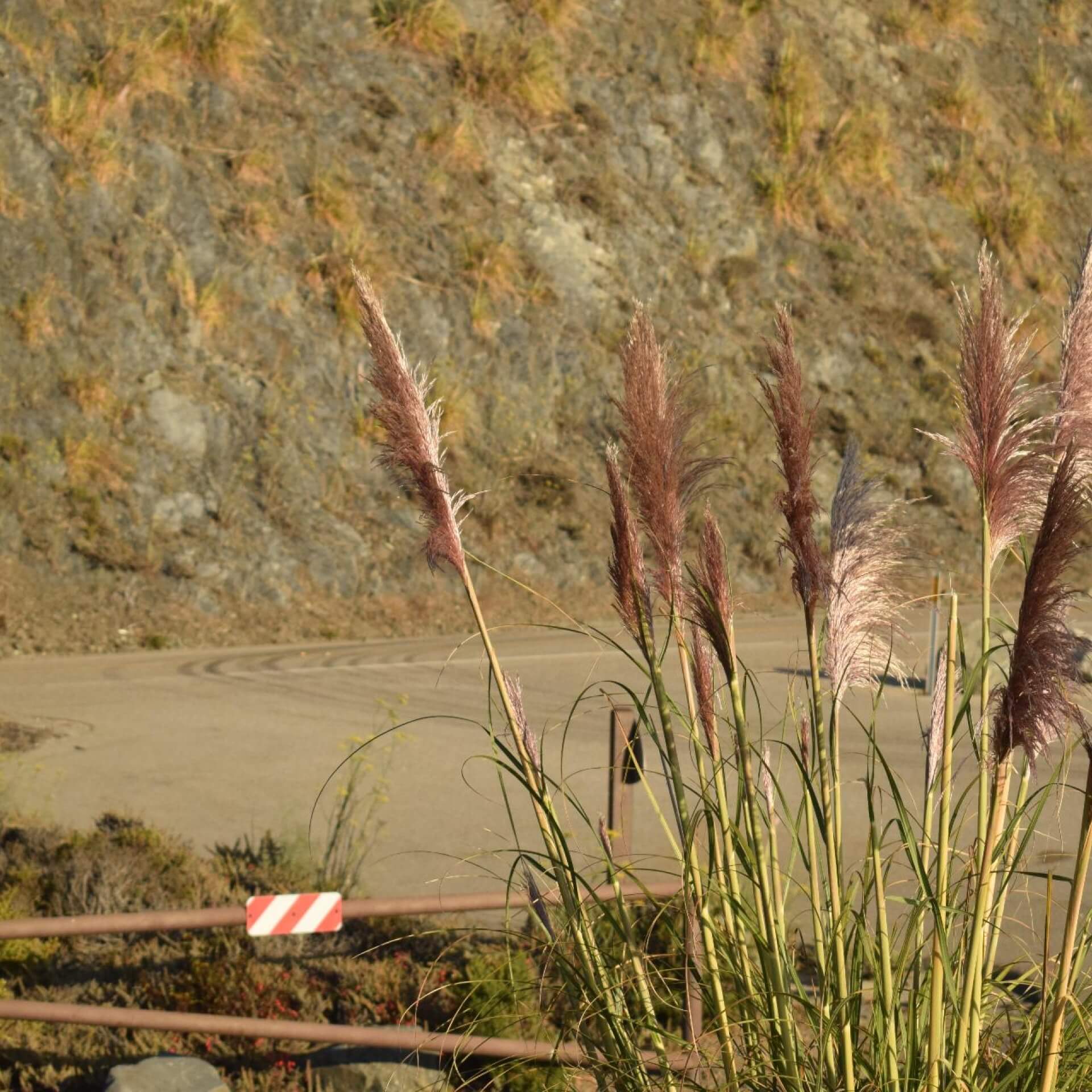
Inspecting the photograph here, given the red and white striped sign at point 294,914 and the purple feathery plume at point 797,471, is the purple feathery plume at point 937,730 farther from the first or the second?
the red and white striped sign at point 294,914

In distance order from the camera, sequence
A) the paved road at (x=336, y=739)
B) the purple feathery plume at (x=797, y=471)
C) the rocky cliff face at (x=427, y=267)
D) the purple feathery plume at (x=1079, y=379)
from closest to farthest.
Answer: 1. the purple feathery plume at (x=1079, y=379)
2. the purple feathery plume at (x=797, y=471)
3. the paved road at (x=336, y=739)
4. the rocky cliff face at (x=427, y=267)

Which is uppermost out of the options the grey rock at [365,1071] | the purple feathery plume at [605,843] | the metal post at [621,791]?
the purple feathery plume at [605,843]

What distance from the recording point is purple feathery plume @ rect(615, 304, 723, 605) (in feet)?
7.06

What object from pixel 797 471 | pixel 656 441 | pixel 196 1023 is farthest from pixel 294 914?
pixel 797 471

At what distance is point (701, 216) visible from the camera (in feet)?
70.4

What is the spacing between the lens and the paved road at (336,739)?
712cm

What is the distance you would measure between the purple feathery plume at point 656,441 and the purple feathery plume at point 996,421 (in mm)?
414

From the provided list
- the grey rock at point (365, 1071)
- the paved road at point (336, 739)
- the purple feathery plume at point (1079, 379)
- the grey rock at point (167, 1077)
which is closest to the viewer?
the purple feathery plume at point (1079, 379)

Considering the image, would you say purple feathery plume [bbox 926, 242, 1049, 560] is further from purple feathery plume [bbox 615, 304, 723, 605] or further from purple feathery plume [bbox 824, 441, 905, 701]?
purple feathery plume [bbox 615, 304, 723, 605]

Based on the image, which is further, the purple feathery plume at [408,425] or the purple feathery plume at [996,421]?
the purple feathery plume at [408,425]

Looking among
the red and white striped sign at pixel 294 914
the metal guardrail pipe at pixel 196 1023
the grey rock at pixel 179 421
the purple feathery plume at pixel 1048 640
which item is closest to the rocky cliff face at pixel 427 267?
the grey rock at pixel 179 421

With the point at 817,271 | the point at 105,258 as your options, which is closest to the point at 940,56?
the point at 817,271

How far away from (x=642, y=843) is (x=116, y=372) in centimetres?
1105

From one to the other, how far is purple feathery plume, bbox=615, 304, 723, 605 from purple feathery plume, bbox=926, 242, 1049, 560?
0.41 m
